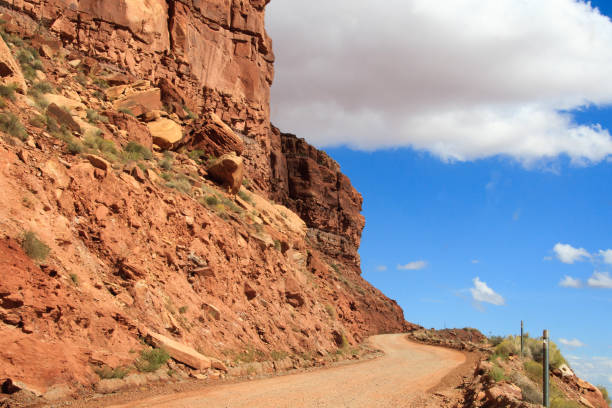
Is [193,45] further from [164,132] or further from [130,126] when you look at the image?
[130,126]

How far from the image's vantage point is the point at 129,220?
15.8 metres

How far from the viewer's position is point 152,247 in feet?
53.4

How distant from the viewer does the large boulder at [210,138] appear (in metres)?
28.7

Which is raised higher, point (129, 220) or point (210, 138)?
point (210, 138)

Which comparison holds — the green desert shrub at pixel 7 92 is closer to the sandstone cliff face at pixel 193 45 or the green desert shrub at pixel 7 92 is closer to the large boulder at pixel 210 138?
the large boulder at pixel 210 138

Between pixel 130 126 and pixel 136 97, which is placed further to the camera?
pixel 136 97

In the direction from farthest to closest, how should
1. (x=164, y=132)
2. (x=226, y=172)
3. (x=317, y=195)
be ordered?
(x=317, y=195) → (x=226, y=172) → (x=164, y=132)

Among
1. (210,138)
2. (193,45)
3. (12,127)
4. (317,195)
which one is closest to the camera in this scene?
(12,127)

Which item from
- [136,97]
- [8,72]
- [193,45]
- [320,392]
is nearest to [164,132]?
[136,97]

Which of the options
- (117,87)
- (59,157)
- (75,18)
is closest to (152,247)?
(59,157)

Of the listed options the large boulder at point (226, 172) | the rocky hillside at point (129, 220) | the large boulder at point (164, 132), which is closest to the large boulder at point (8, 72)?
the rocky hillside at point (129, 220)

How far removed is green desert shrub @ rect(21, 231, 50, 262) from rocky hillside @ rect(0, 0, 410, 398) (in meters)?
0.05

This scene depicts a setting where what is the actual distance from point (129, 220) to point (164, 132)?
11.7m

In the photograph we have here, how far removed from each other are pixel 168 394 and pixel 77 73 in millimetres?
22444
